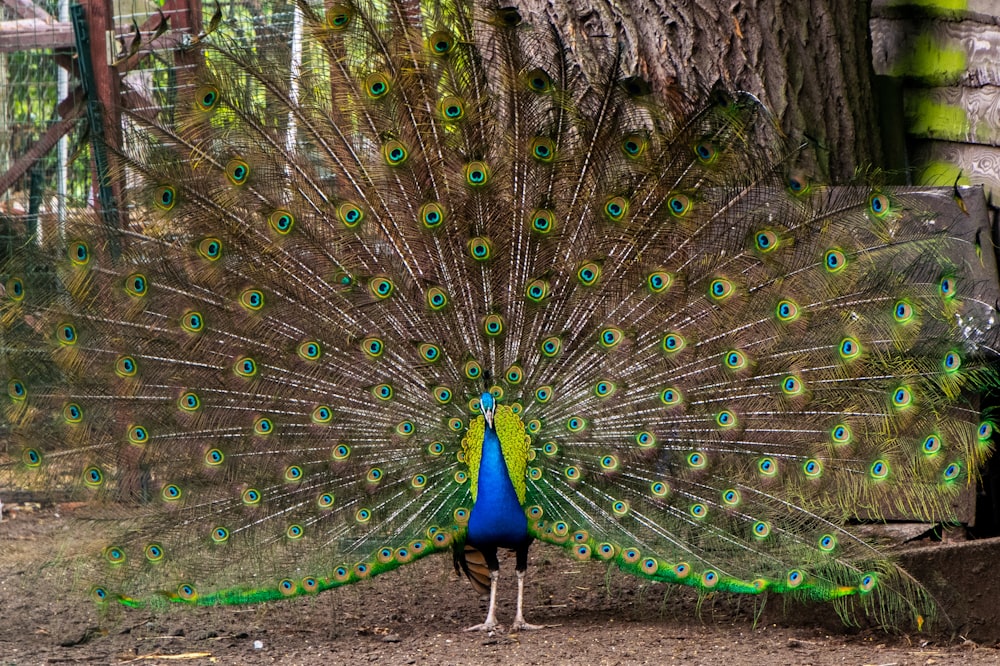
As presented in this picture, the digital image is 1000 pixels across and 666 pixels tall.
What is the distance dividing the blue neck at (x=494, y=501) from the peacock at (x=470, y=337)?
1 cm

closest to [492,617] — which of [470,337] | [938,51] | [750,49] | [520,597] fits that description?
[520,597]

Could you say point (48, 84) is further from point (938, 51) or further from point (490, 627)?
point (938, 51)

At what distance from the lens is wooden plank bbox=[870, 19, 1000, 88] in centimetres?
575

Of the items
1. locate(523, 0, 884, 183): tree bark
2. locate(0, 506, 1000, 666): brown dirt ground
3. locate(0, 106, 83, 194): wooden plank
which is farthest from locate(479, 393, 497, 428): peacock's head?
locate(0, 106, 83, 194): wooden plank

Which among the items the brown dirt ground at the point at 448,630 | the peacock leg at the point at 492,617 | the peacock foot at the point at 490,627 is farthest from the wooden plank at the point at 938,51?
the peacock foot at the point at 490,627

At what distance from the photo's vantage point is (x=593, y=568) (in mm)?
5953

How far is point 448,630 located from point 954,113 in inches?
142

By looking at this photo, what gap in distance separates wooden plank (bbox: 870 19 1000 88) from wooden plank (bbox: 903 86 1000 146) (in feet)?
0.17

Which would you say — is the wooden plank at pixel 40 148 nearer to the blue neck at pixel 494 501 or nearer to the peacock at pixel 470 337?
the peacock at pixel 470 337

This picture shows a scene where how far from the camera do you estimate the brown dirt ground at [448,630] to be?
14.8ft

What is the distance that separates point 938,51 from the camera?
6016mm

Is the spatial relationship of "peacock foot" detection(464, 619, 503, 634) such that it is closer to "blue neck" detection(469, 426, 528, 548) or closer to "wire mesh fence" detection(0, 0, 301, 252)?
"blue neck" detection(469, 426, 528, 548)

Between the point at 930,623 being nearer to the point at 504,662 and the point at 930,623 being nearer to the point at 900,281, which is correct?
the point at 900,281

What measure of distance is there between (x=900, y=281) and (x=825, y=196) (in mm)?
441
